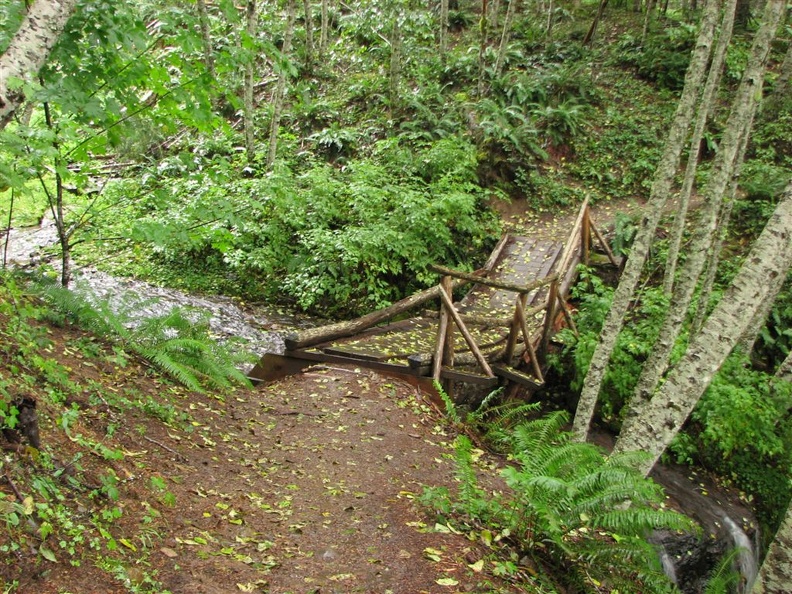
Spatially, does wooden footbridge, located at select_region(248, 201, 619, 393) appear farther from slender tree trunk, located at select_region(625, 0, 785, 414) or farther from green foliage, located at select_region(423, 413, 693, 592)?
green foliage, located at select_region(423, 413, 693, 592)

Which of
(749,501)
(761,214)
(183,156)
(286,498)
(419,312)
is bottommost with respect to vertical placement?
(749,501)

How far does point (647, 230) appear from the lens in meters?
7.93

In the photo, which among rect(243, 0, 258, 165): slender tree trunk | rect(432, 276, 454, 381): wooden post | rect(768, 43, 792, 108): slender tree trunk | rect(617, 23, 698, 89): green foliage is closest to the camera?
rect(432, 276, 454, 381): wooden post

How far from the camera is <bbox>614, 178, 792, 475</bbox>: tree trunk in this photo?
15.1 feet

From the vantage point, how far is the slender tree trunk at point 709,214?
742cm

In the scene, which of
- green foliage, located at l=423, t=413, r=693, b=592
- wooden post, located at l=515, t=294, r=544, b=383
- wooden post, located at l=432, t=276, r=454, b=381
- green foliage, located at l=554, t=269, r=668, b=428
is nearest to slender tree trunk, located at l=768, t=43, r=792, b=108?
green foliage, located at l=554, t=269, r=668, b=428

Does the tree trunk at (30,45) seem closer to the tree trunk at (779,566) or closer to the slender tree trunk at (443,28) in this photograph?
the tree trunk at (779,566)

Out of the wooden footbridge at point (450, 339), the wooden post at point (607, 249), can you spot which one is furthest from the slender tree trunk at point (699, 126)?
the wooden footbridge at point (450, 339)

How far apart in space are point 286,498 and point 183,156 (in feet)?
13.1

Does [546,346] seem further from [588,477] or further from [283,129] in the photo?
[283,129]

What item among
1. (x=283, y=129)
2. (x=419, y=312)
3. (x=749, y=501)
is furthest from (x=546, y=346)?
(x=283, y=129)

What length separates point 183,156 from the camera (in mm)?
6406

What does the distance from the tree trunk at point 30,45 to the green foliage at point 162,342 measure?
3.87m

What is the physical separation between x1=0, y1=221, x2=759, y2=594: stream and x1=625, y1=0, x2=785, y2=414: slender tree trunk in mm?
2493
